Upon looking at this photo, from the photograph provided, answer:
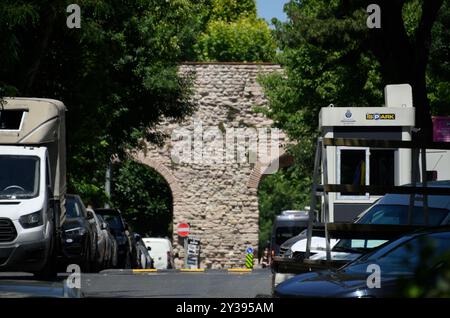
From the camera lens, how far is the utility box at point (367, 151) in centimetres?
2083

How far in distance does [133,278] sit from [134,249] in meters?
11.5

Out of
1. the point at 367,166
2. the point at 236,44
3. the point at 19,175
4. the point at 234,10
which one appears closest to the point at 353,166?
the point at 367,166

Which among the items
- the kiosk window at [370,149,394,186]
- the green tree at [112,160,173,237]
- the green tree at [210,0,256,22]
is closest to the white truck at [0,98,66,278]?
the kiosk window at [370,149,394,186]

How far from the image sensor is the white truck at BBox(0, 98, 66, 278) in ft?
53.3

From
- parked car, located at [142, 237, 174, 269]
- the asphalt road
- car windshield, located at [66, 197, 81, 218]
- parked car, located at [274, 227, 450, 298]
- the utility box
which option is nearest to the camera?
parked car, located at [274, 227, 450, 298]

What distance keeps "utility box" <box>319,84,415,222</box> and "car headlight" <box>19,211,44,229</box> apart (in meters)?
5.92

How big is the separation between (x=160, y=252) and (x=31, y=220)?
3138 cm

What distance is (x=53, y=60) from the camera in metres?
24.2

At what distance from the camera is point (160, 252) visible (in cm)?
4762

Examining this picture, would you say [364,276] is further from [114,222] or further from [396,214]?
[114,222]

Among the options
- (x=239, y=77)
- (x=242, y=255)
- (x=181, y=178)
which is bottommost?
(x=242, y=255)

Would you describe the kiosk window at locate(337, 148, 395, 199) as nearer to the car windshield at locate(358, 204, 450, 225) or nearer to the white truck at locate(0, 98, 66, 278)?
the white truck at locate(0, 98, 66, 278)

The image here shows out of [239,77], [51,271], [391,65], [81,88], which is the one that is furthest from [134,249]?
[239,77]
